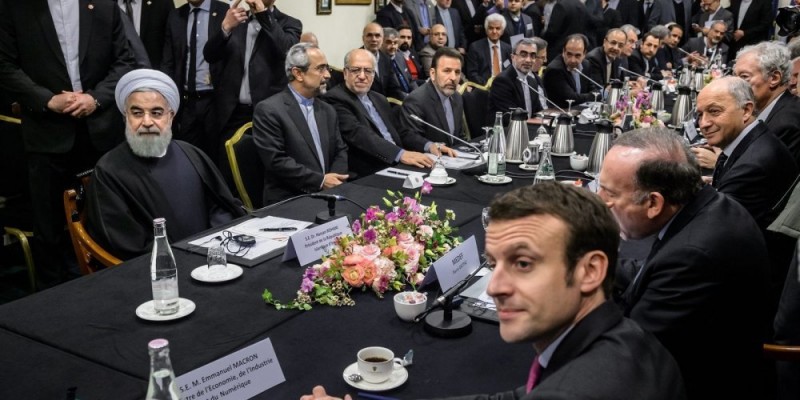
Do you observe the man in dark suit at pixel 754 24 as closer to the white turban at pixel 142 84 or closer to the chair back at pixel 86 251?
the white turban at pixel 142 84

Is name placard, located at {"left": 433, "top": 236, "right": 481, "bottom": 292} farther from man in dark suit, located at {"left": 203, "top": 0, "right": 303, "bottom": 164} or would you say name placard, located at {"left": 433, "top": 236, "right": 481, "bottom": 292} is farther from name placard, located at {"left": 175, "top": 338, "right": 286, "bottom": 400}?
man in dark suit, located at {"left": 203, "top": 0, "right": 303, "bottom": 164}

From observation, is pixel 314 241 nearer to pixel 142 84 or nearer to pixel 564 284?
pixel 142 84

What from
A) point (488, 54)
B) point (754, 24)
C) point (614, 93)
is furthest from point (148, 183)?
point (754, 24)

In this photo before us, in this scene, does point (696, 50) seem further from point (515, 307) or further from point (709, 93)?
point (515, 307)

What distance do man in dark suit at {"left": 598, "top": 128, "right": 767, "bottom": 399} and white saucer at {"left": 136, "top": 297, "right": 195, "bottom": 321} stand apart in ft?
3.66

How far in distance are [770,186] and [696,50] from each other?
26.4 ft

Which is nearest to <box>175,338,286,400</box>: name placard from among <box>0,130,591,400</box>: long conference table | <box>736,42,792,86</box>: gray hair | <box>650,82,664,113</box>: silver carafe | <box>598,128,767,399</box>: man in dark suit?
<box>0,130,591,400</box>: long conference table

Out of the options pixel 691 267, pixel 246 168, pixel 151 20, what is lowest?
pixel 246 168

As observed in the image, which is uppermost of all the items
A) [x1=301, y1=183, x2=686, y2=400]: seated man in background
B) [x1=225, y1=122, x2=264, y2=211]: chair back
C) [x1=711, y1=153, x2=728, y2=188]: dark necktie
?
[x1=301, y1=183, x2=686, y2=400]: seated man in background

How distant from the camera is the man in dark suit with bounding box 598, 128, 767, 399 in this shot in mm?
1718

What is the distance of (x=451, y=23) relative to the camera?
27.9ft

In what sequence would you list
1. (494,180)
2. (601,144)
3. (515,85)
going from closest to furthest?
(494,180) < (601,144) < (515,85)

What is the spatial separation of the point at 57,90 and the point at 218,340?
2553 mm

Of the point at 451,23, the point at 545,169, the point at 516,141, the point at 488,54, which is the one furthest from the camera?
the point at 451,23
